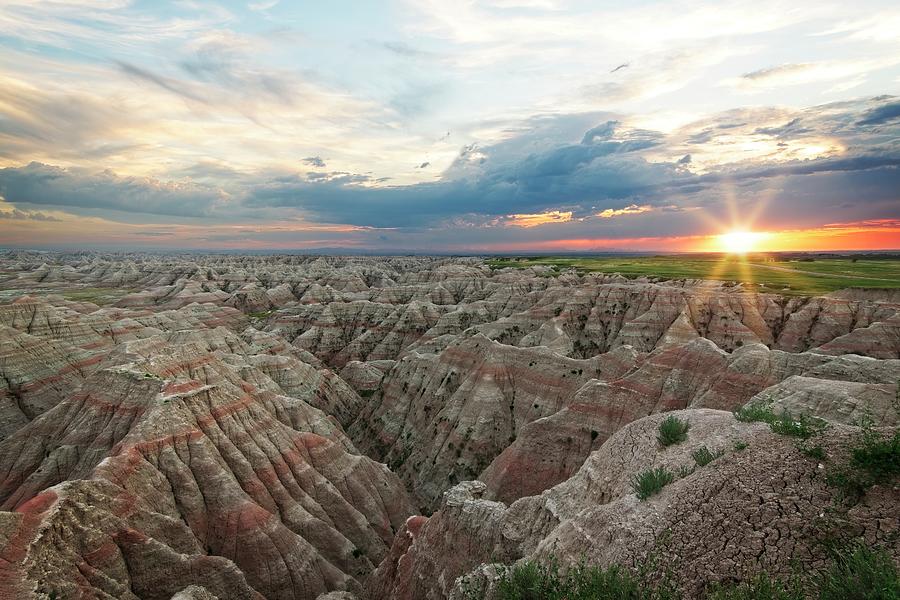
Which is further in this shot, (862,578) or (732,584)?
(732,584)

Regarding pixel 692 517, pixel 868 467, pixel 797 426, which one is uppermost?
pixel 868 467

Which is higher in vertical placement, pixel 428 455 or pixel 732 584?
pixel 732 584

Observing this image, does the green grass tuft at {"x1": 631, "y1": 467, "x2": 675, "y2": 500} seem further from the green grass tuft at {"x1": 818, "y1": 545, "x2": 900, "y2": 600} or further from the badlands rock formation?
the green grass tuft at {"x1": 818, "y1": 545, "x2": 900, "y2": 600}

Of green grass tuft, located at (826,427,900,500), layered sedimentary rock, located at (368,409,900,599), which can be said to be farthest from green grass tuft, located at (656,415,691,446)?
green grass tuft, located at (826,427,900,500)

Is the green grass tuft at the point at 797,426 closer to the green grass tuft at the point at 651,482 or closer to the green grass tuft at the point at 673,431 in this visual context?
the green grass tuft at the point at 673,431

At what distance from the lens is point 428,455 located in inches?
2190

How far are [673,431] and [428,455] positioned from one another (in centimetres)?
3980

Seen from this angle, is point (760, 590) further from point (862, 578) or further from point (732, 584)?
point (862, 578)

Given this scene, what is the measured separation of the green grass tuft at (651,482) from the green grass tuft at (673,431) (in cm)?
345

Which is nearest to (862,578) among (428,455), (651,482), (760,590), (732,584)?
(760,590)

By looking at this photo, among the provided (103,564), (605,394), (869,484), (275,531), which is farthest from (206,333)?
(869,484)

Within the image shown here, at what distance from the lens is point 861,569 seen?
9.54 metres

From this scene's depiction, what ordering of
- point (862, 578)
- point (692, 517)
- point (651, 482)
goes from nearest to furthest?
point (862, 578), point (692, 517), point (651, 482)

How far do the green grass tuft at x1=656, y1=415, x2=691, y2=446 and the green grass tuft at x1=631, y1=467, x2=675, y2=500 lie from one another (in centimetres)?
345
